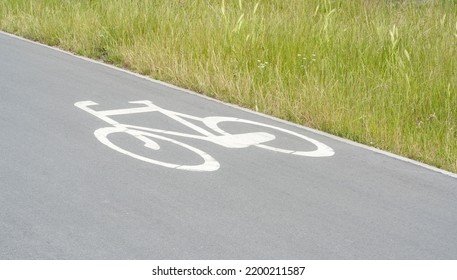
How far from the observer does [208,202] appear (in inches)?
241

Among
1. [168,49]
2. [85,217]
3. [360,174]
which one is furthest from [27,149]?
[168,49]

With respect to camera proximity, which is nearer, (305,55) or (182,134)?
(182,134)

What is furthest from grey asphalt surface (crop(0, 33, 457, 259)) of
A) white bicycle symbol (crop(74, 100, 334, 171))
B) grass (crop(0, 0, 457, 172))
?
grass (crop(0, 0, 457, 172))

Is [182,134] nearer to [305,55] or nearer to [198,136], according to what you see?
[198,136]

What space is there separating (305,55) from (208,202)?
462 centimetres

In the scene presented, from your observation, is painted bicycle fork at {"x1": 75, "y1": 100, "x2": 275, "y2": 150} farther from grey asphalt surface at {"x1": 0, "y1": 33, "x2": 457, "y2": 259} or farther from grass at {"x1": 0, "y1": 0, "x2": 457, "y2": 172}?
grass at {"x1": 0, "y1": 0, "x2": 457, "y2": 172}

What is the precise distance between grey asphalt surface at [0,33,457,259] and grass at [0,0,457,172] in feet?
1.85

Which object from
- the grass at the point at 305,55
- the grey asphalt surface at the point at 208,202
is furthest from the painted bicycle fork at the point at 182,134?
the grass at the point at 305,55

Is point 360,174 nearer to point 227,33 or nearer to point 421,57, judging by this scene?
point 421,57

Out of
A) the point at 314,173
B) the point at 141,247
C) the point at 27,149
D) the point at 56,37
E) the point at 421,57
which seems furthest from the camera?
the point at 56,37

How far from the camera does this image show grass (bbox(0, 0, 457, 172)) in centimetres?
841

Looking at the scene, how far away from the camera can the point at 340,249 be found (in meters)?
5.30

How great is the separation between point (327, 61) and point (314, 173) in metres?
3.26

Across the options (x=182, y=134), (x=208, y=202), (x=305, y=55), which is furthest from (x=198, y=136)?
(x=305, y=55)
